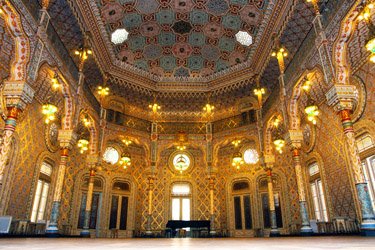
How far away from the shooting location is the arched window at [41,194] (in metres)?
11.6

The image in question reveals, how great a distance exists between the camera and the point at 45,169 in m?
12.4

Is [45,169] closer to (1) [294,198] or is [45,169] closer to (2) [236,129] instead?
(2) [236,129]

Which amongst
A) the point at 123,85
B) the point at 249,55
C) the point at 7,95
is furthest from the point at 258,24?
the point at 7,95

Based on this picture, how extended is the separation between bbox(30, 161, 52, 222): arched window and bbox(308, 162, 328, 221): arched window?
12228 millimetres

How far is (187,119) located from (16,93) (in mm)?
11233

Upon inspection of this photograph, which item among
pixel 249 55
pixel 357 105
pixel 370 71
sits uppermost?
pixel 249 55

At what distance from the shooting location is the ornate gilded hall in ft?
27.2

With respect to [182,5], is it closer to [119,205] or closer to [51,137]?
[51,137]

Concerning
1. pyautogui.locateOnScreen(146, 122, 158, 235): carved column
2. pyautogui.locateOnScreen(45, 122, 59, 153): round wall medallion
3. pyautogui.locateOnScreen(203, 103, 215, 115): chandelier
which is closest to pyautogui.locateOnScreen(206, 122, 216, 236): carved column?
pyautogui.locateOnScreen(203, 103, 215, 115): chandelier

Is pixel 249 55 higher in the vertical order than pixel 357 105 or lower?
higher

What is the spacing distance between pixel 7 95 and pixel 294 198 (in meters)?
12.8

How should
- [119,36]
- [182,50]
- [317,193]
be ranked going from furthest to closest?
1. [182,50]
2. [119,36]
3. [317,193]

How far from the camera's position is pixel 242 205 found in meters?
16.1

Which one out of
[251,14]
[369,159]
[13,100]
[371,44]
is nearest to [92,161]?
[13,100]
